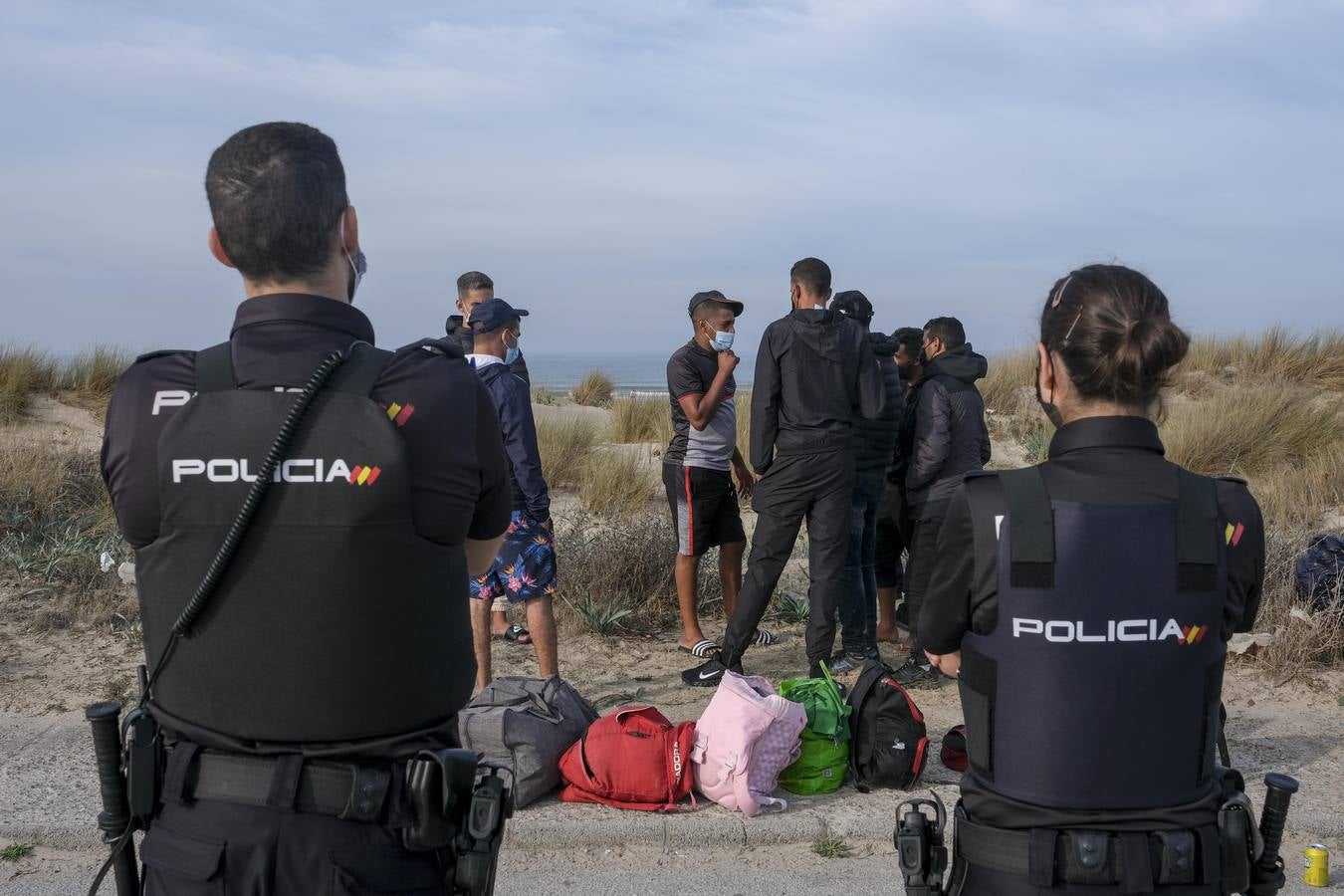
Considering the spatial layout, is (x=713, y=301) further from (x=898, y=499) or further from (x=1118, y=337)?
(x=1118, y=337)

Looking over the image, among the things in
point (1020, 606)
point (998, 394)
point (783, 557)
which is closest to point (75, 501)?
point (783, 557)

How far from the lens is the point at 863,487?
22.0 feet

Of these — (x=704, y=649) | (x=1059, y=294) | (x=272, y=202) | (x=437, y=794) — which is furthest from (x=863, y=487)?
(x=272, y=202)

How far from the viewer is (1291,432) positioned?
12.4m

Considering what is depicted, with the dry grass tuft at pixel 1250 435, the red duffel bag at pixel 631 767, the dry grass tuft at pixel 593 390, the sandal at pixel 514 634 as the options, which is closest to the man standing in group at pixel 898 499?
the sandal at pixel 514 634

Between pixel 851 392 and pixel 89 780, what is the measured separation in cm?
412

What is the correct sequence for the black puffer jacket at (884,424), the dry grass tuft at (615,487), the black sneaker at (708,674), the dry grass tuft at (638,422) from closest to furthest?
the black sneaker at (708,674) → the black puffer jacket at (884,424) → the dry grass tuft at (615,487) → the dry grass tuft at (638,422)

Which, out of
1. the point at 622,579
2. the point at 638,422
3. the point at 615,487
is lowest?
the point at 622,579

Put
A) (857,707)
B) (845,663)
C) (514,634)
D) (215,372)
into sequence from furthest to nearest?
(514,634)
(845,663)
(857,707)
(215,372)

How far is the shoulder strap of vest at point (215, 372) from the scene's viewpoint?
205 centimetres

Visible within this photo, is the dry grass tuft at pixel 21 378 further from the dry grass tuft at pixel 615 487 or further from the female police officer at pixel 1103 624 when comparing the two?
the female police officer at pixel 1103 624

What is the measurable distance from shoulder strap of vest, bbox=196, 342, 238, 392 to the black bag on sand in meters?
2.77

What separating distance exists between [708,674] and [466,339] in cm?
233

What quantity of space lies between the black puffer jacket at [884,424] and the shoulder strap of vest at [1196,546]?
4350 millimetres
